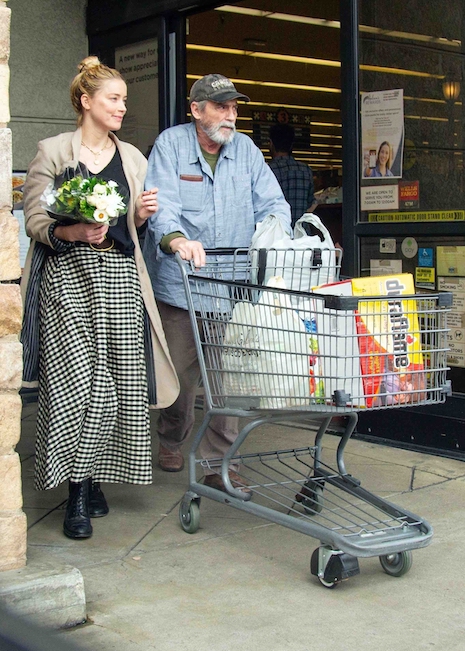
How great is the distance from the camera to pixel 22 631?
0.83 m

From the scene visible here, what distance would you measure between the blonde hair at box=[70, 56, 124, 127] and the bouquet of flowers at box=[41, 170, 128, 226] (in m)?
0.48

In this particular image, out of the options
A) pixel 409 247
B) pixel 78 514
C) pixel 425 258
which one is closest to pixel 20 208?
pixel 409 247

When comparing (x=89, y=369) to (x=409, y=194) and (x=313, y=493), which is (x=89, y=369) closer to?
(x=313, y=493)

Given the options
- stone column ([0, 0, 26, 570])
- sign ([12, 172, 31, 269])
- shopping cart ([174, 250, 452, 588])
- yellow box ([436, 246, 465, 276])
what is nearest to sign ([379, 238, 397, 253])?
yellow box ([436, 246, 465, 276])

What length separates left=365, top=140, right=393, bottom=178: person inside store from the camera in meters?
5.49

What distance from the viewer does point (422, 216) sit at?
17.4 feet

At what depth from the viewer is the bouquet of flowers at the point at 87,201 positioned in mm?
3531

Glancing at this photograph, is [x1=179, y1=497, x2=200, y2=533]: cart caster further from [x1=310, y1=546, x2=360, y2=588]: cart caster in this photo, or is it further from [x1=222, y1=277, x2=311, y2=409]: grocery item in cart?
[x1=310, y1=546, x2=360, y2=588]: cart caster

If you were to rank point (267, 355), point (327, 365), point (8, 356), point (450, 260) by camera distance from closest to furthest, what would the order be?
1. point (8, 356)
2. point (327, 365)
3. point (267, 355)
4. point (450, 260)

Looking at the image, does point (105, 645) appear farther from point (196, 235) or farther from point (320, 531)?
point (196, 235)

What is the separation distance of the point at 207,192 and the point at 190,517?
1.57 m

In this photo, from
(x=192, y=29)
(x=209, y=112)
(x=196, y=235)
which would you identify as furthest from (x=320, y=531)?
(x=192, y=29)

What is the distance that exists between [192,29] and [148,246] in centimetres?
460

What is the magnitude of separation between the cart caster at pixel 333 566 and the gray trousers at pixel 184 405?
1055mm
